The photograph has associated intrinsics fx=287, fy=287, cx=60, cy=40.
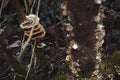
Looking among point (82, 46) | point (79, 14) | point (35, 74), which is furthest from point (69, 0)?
point (35, 74)

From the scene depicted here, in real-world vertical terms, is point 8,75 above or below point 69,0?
below

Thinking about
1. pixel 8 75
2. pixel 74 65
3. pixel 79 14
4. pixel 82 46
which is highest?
pixel 79 14

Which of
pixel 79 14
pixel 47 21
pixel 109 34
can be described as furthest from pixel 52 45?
pixel 79 14

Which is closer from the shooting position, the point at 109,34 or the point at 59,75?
the point at 59,75

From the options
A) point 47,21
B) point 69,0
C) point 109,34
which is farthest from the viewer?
point 47,21

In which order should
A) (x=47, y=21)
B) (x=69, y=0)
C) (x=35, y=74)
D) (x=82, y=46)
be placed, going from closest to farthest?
(x=69, y=0)
(x=82, y=46)
(x=35, y=74)
(x=47, y=21)

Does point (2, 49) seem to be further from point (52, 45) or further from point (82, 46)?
point (52, 45)

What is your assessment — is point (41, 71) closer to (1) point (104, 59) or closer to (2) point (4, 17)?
(1) point (104, 59)
